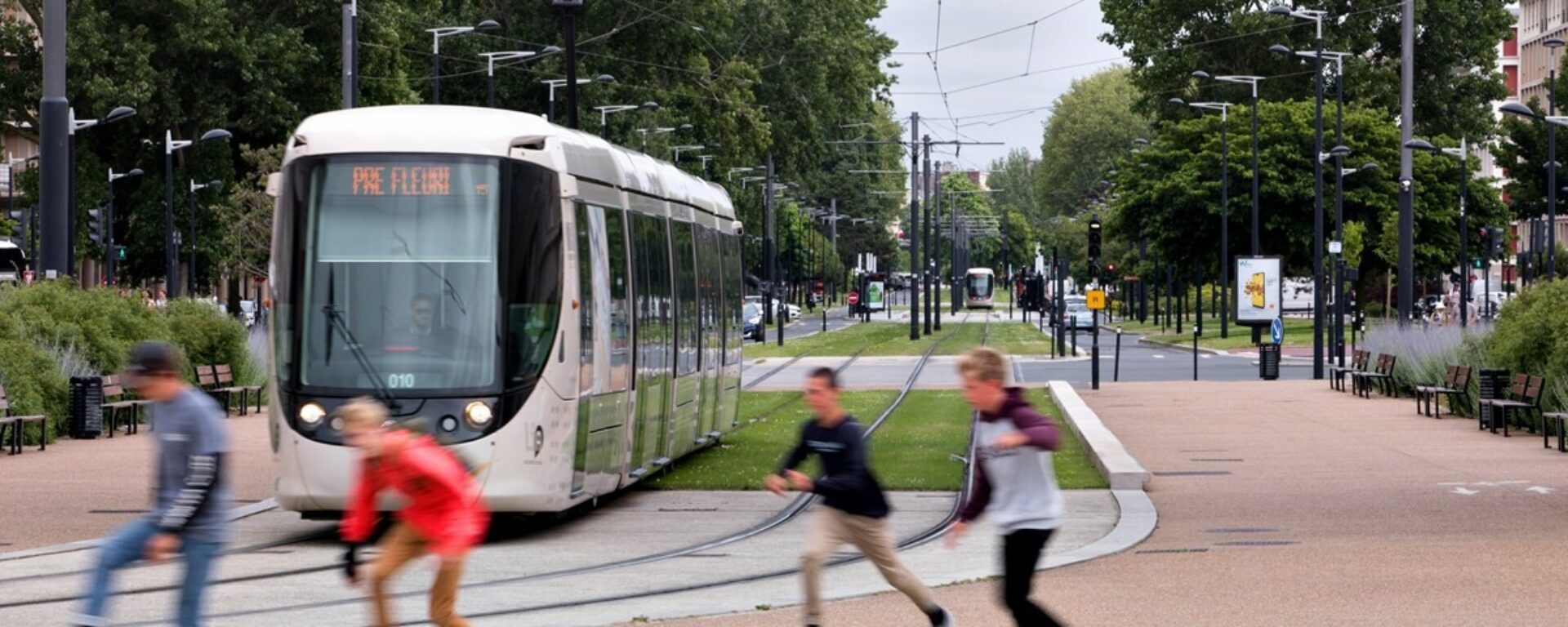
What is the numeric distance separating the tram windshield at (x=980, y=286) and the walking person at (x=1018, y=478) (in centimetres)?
13486

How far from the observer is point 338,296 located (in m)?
16.9

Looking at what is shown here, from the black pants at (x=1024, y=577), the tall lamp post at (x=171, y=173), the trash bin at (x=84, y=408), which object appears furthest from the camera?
the tall lamp post at (x=171, y=173)

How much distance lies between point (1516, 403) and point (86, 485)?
52.6 ft

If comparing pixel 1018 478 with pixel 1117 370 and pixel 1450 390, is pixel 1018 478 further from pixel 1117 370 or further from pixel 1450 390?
A: pixel 1117 370

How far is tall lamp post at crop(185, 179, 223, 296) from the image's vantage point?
66.6m

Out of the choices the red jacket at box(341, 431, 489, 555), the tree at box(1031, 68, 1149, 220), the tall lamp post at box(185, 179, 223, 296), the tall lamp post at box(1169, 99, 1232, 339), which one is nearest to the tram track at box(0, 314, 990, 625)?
the red jacket at box(341, 431, 489, 555)

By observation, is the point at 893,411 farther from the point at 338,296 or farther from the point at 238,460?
the point at 338,296

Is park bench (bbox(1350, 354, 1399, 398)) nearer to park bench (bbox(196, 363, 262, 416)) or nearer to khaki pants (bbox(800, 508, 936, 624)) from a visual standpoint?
park bench (bbox(196, 363, 262, 416))

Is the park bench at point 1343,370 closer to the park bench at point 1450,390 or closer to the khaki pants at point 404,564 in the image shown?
the park bench at point 1450,390

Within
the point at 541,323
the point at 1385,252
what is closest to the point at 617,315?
the point at 541,323

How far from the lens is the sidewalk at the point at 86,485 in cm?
1822

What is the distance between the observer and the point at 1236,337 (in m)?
79.3

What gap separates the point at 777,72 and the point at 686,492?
64.3 m

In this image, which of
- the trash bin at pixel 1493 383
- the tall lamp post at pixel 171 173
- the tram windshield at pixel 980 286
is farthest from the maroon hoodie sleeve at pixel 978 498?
the tram windshield at pixel 980 286
